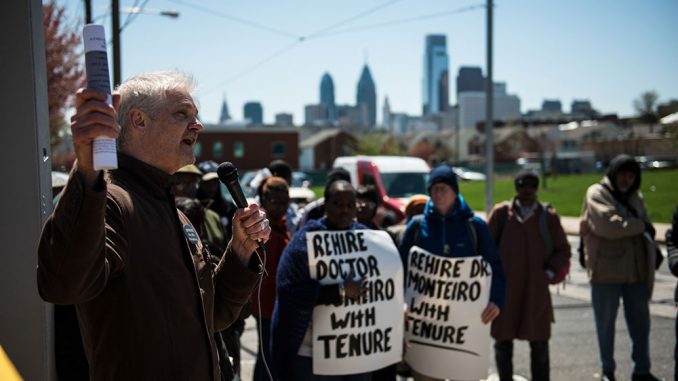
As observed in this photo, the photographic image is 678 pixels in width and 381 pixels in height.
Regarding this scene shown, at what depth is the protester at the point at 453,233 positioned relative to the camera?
4.84m

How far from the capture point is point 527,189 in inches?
226

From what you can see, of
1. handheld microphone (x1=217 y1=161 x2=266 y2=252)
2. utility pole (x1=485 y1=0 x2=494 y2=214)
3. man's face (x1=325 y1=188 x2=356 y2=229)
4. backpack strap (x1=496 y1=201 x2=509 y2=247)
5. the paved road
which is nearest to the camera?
handheld microphone (x1=217 y1=161 x2=266 y2=252)

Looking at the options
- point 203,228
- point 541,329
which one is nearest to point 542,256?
point 541,329

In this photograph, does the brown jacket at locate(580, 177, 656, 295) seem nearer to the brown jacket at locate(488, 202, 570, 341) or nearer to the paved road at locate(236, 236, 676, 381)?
the brown jacket at locate(488, 202, 570, 341)

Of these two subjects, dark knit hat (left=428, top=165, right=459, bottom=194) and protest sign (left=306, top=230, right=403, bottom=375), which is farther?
dark knit hat (left=428, top=165, right=459, bottom=194)

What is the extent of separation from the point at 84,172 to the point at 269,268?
3720 mm

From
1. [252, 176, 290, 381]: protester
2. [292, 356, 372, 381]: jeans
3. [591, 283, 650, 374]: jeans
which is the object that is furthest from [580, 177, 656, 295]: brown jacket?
[292, 356, 372, 381]: jeans

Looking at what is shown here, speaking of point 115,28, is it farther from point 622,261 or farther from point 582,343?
point 622,261

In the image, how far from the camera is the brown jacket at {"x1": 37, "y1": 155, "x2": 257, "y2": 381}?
157cm

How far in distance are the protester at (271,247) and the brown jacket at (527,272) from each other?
2.03 meters

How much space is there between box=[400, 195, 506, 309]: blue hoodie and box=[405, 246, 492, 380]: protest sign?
0.22ft

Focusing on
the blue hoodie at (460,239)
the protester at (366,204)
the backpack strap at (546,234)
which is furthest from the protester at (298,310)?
the backpack strap at (546,234)

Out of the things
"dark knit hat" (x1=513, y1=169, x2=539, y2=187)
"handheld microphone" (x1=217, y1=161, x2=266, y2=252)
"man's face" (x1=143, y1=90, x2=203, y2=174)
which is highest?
"man's face" (x1=143, y1=90, x2=203, y2=174)

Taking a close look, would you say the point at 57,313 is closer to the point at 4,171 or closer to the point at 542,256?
the point at 4,171
